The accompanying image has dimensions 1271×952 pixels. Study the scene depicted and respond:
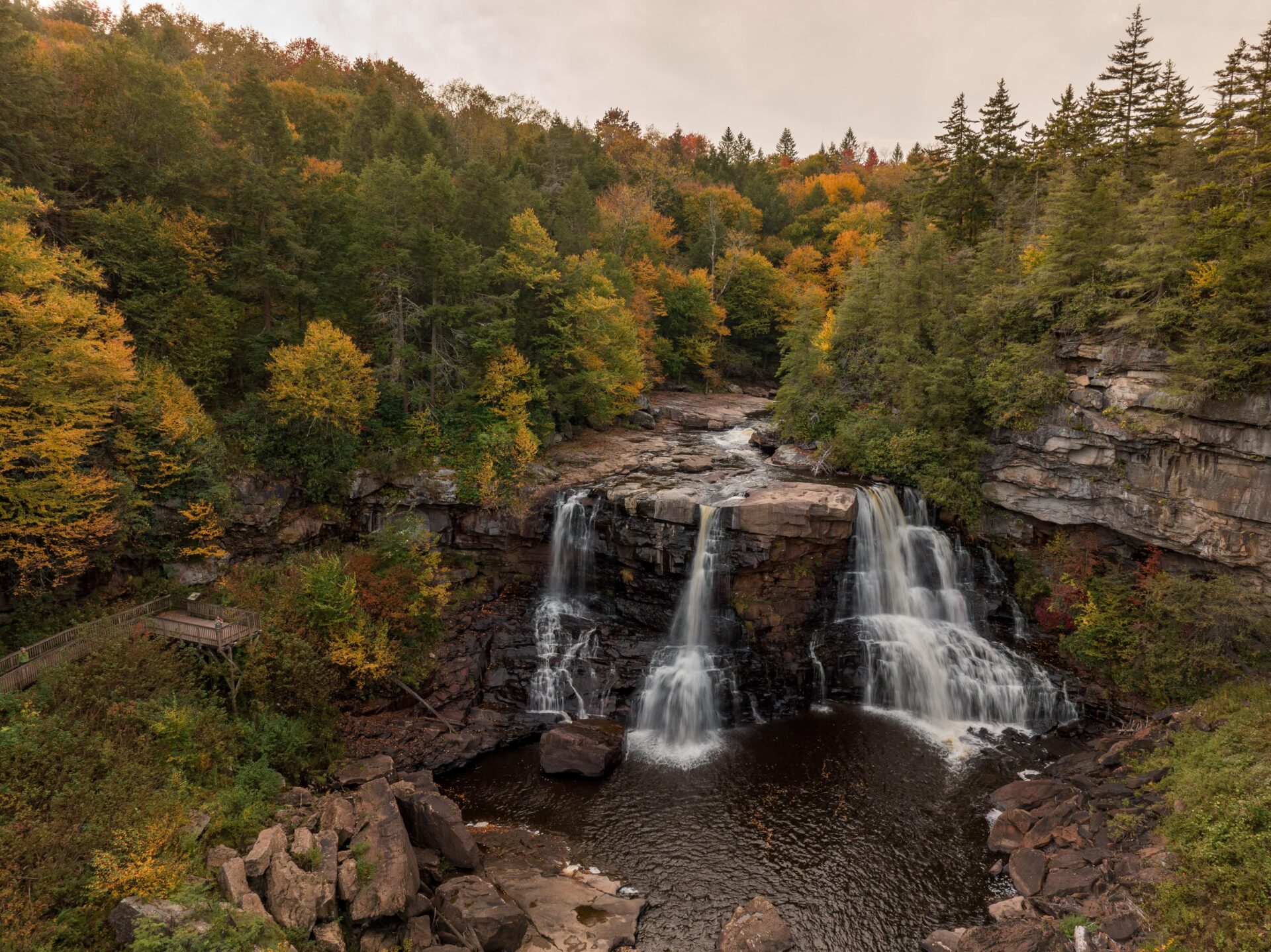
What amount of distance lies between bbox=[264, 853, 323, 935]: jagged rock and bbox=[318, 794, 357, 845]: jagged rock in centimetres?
137

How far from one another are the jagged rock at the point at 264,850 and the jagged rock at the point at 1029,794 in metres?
19.0

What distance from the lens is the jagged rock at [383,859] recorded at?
40.5 ft

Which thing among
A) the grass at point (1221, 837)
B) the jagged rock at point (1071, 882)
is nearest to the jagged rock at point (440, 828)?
the jagged rock at point (1071, 882)

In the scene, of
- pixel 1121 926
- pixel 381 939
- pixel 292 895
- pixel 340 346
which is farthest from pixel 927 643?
pixel 340 346

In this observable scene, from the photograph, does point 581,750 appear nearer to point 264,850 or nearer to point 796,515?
point 264,850

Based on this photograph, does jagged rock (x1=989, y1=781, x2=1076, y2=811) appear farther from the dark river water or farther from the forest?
the forest

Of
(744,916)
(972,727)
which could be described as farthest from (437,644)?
(972,727)

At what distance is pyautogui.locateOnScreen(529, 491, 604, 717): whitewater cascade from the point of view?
23.3 m

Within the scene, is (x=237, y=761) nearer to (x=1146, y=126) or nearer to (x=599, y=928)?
(x=599, y=928)

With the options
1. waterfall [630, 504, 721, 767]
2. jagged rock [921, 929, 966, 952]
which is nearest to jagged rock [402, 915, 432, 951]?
waterfall [630, 504, 721, 767]

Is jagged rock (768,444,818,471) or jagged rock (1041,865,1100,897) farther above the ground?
jagged rock (768,444,818,471)

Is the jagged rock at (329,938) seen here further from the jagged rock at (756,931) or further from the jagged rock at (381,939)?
the jagged rock at (756,931)

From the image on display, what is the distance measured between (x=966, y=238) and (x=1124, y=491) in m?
21.1

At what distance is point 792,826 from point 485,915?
8878 millimetres
